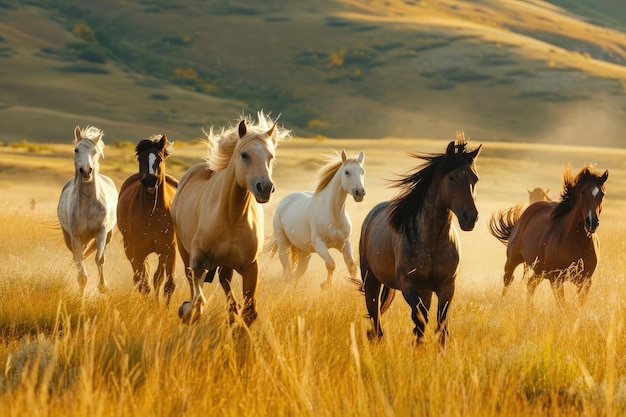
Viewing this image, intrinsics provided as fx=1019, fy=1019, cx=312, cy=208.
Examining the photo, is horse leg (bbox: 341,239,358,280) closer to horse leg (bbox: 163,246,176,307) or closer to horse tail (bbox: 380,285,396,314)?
horse leg (bbox: 163,246,176,307)

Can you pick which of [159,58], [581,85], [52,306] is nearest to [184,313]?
[52,306]

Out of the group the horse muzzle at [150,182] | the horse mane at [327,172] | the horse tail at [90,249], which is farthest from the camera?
the horse mane at [327,172]

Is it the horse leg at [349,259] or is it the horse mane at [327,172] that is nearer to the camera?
the horse leg at [349,259]

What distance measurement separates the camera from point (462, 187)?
775cm

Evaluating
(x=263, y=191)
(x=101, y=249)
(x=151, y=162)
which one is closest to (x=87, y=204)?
(x=101, y=249)

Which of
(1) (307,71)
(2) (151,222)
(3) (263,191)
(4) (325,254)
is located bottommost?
(4) (325,254)

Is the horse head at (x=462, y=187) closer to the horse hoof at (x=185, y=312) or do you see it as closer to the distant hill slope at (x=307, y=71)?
the horse hoof at (x=185, y=312)

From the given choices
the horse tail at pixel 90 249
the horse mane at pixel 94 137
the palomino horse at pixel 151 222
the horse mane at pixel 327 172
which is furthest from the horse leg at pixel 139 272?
the horse mane at pixel 327 172

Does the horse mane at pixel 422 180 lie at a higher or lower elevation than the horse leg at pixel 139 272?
higher

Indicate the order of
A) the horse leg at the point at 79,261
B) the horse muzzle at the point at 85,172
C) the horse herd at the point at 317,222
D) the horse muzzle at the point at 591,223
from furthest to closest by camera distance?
the horse muzzle at the point at 85,172, the horse leg at the point at 79,261, the horse muzzle at the point at 591,223, the horse herd at the point at 317,222

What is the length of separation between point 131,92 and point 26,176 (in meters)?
65.4

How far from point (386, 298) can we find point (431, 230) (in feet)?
4.67

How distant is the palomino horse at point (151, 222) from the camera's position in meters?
10.9

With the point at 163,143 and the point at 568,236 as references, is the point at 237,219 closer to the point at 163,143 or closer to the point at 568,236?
the point at 163,143
